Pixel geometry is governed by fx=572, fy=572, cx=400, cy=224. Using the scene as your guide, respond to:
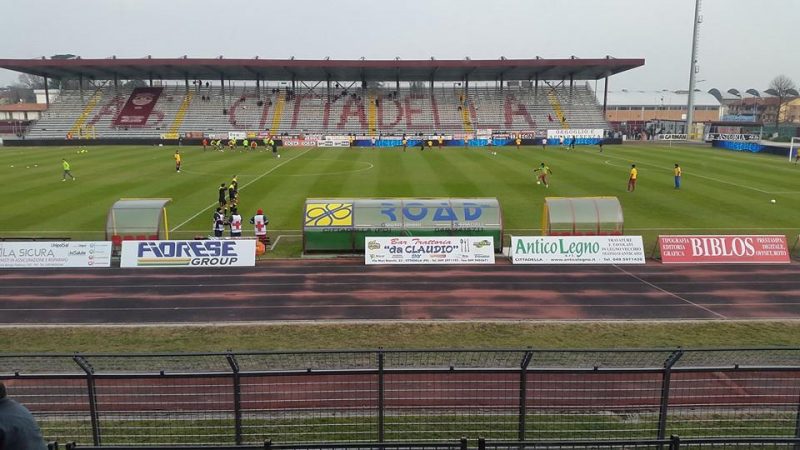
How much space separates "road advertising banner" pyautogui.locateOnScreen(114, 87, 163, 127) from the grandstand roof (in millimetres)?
2384

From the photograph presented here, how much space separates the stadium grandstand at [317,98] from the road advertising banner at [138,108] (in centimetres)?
22

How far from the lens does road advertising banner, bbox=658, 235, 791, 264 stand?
2078cm

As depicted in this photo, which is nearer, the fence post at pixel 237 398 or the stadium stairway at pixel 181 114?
the fence post at pixel 237 398

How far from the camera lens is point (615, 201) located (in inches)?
863

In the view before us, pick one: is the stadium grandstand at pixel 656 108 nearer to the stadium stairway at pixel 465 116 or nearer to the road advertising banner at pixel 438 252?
the stadium stairway at pixel 465 116

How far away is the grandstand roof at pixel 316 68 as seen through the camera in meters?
68.5

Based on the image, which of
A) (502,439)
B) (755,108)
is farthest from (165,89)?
(755,108)

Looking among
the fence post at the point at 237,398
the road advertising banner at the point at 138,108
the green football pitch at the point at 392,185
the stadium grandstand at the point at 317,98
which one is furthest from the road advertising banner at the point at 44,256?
the road advertising banner at the point at 138,108

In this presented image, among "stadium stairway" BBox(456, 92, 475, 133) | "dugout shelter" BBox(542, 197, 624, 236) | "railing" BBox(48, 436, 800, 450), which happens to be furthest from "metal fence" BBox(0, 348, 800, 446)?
"stadium stairway" BBox(456, 92, 475, 133)

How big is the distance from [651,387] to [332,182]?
29425mm

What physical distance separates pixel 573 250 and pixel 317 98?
6761cm

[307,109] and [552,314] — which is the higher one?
[307,109]

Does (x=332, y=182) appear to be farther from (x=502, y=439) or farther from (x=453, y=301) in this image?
(x=502, y=439)

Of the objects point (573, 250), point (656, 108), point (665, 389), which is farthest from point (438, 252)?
point (656, 108)
